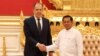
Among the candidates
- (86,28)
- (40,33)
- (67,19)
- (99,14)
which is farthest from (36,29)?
(99,14)

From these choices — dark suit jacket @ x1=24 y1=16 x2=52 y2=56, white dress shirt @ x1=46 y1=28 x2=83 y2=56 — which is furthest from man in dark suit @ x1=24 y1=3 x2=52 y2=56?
white dress shirt @ x1=46 y1=28 x2=83 y2=56

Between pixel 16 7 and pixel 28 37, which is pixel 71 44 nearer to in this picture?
pixel 28 37

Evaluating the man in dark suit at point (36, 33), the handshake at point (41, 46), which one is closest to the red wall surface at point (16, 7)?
the man in dark suit at point (36, 33)

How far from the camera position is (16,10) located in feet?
20.6

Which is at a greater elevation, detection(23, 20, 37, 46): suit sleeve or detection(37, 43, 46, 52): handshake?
detection(23, 20, 37, 46): suit sleeve

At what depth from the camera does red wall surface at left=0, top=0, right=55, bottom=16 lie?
20.6 ft

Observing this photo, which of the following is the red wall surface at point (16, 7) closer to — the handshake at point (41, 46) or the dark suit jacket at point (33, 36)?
the dark suit jacket at point (33, 36)

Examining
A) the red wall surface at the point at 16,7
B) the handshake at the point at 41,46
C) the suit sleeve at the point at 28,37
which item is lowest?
the handshake at the point at 41,46

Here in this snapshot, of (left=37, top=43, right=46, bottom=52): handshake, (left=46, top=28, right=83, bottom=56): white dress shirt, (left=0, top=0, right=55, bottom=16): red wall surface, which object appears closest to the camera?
(left=46, top=28, right=83, bottom=56): white dress shirt

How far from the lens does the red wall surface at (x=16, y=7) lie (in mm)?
6264

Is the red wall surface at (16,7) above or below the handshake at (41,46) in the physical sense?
above

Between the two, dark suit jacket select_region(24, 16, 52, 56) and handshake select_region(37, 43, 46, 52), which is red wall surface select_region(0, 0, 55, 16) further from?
handshake select_region(37, 43, 46, 52)

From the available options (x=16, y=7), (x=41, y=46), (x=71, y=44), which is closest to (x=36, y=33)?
(x=41, y=46)

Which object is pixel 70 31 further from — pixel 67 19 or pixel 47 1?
pixel 47 1
